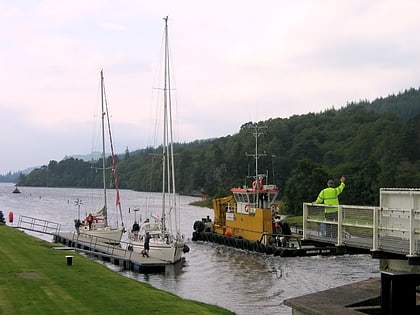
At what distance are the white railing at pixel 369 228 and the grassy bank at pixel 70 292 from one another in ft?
16.2

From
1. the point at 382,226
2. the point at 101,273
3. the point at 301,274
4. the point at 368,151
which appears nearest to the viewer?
the point at 382,226

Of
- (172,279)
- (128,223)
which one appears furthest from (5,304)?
(128,223)

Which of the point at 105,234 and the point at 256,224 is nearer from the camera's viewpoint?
the point at 256,224

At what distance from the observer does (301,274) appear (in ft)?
128

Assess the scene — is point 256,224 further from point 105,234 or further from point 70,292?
point 70,292

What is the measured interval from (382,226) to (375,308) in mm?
2676

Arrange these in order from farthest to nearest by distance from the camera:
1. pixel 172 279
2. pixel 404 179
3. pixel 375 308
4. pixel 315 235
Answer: pixel 404 179, pixel 172 279, pixel 315 235, pixel 375 308

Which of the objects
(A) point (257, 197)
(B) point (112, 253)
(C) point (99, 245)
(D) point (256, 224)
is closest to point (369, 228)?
(B) point (112, 253)

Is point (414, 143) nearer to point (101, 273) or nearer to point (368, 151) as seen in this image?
point (368, 151)

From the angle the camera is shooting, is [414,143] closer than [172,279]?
No

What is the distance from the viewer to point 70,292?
20.1 m

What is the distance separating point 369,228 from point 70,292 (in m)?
9.62

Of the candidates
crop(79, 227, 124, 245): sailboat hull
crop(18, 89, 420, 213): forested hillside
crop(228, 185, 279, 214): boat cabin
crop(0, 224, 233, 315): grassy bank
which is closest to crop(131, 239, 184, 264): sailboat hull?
crop(79, 227, 124, 245): sailboat hull

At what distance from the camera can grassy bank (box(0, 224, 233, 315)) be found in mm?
17922
